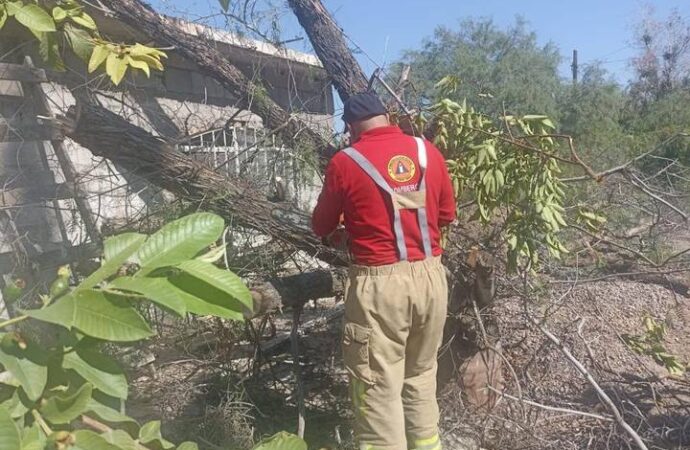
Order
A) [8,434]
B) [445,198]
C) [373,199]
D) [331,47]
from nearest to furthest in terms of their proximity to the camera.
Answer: [8,434] → [373,199] → [445,198] → [331,47]

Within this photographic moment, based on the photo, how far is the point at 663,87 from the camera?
27406 mm

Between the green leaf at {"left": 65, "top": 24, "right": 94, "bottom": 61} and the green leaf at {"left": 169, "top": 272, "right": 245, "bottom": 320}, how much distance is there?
4.47ft

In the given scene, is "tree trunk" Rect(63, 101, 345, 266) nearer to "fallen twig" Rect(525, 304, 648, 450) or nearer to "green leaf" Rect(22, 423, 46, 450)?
Answer: "fallen twig" Rect(525, 304, 648, 450)

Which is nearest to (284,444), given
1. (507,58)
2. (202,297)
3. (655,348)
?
(202,297)

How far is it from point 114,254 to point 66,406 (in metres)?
0.30

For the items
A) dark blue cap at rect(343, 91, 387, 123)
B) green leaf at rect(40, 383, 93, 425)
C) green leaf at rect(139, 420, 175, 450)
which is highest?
dark blue cap at rect(343, 91, 387, 123)

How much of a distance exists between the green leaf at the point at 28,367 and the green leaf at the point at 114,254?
156 millimetres

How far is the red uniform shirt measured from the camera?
3.28 meters

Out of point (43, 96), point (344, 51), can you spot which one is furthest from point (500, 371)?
point (43, 96)

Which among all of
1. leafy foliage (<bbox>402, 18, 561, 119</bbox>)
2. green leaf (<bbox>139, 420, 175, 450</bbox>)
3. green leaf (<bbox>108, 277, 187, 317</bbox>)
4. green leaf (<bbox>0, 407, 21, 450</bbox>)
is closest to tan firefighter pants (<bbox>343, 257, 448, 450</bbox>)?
green leaf (<bbox>139, 420, 175, 450</bbox>)

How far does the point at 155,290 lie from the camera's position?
125 cm

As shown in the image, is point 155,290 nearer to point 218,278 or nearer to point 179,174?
point 218,278

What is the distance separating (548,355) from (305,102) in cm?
242

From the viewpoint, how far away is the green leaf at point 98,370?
1324 mm
